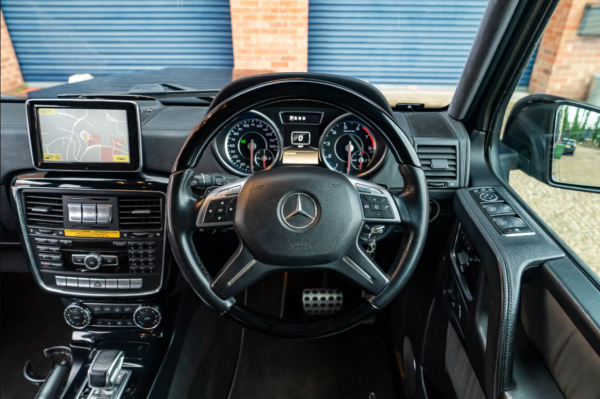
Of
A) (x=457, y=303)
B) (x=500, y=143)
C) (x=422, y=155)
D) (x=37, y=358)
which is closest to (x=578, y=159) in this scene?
(x=500, y=143)

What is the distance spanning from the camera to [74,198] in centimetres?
141

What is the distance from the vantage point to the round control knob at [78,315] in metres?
1.52

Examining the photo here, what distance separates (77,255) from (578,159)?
1.80 meters

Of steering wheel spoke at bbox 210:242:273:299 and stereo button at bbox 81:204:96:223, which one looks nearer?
steering wheel spoke at bbox 210:242:273:299

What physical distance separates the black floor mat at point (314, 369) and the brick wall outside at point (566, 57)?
1446 millimetres

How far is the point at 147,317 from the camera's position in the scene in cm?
154

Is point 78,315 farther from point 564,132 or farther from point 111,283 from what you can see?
point 564,132

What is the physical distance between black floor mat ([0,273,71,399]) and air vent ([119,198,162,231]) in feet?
3.24

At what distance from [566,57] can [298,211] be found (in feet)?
3.95

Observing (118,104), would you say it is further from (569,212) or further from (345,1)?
(345,1)

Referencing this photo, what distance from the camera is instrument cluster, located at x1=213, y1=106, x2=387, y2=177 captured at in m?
1.43

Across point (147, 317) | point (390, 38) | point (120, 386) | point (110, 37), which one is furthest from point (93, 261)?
point (110, 37)

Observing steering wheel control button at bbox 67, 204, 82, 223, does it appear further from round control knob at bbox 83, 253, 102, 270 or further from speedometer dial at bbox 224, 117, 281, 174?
speedometer dial at bbox 224, 117, 281, 174

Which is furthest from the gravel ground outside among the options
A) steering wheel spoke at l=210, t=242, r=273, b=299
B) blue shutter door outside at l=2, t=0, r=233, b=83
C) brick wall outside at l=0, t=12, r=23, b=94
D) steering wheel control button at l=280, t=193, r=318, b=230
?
brick wall outside at l=0, t=12, r=23, b=94
